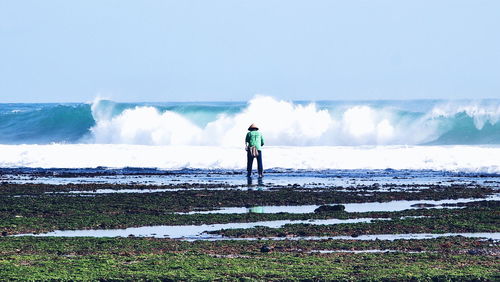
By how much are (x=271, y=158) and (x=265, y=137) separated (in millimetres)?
17120

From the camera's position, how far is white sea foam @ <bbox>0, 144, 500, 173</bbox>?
39934 mm

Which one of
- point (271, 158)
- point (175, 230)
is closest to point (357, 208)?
point (175, 230)

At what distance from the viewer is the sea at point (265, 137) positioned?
41.8 m

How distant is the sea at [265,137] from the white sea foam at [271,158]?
0.05 metres

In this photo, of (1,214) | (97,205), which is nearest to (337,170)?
(97,205)

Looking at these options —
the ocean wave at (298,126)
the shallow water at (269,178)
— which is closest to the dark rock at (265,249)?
the shallow water at (269,178)

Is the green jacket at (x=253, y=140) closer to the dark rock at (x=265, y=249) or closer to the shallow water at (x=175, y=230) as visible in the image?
the shallow water at (x=175, y=230)

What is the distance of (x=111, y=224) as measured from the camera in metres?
19.2

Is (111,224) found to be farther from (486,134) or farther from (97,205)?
(486,134)

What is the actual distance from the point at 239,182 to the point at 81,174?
6831 mm

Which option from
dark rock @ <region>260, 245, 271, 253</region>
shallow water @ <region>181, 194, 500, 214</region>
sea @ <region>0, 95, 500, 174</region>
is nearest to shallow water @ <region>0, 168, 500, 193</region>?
sea @ <region>0, 95, 500, 174</region>

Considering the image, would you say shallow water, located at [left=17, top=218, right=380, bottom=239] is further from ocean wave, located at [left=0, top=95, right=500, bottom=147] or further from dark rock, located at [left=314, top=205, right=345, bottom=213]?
ocean wave, located at [left=0, top=95, right=500, bottom=147]

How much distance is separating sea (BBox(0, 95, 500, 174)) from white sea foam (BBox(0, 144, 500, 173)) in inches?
A: 1.8

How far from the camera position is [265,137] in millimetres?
61375
